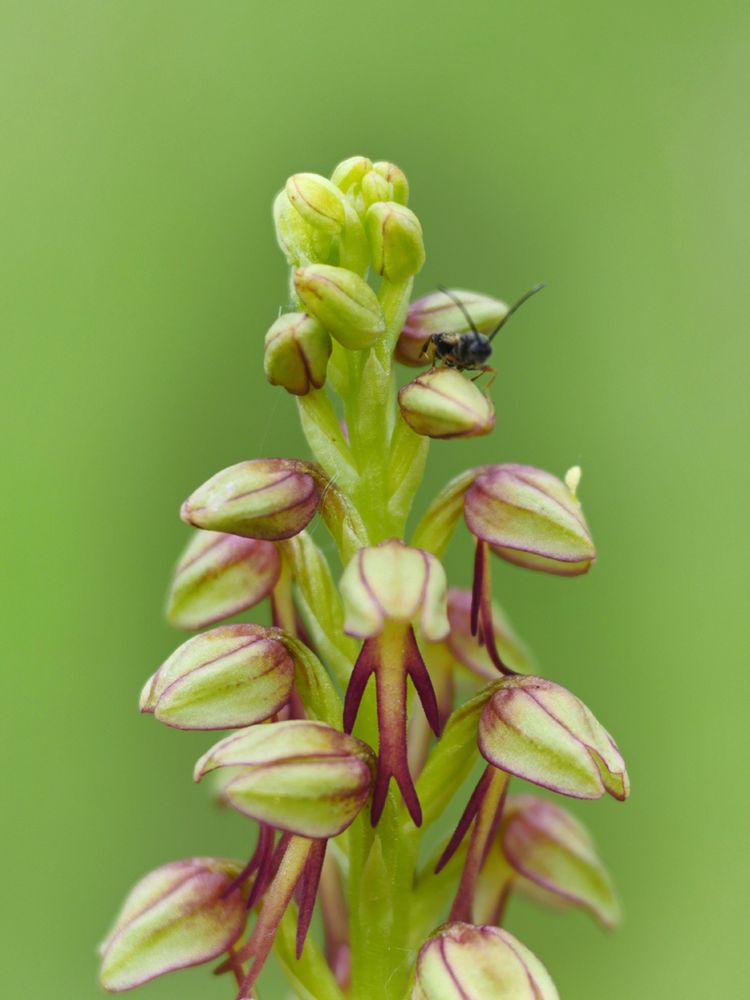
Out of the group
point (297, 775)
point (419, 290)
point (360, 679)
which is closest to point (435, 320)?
point (360, 679)

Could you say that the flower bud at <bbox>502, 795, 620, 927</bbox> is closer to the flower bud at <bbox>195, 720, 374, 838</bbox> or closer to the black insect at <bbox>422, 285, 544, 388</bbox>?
the flower bud at <bbox>195, 720, 374, 838</bbox>

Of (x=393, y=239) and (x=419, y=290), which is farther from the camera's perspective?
(x=419, y=290)

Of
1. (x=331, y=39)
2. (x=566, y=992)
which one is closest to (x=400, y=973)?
(x=566, y=992)

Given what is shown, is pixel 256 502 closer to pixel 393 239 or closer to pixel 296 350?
pixel 296 350

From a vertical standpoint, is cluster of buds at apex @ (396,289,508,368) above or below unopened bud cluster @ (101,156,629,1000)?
above

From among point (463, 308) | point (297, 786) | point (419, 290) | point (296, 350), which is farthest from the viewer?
point (419, 290)

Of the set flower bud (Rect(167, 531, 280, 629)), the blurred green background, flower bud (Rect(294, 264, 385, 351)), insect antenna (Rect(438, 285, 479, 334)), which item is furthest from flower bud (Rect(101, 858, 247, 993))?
the blurred green background

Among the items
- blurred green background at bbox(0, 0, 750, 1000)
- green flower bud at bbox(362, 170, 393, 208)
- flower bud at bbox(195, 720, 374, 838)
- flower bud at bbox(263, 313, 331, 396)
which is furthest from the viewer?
blurred green background at bbox(0, 0, 750, 1000)
